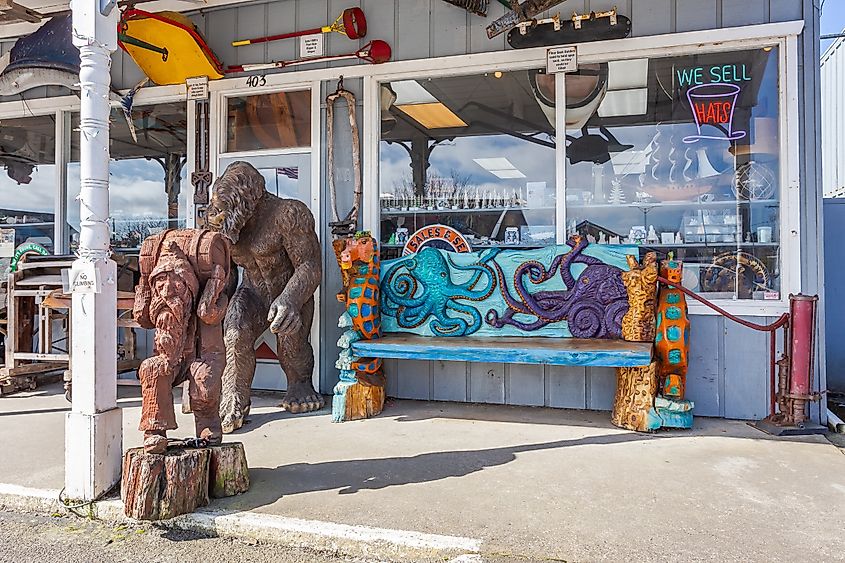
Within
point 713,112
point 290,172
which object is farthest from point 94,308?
point 713,112

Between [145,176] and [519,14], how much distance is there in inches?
142

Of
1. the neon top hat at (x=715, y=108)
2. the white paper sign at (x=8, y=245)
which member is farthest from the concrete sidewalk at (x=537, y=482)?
the white paper sign at (x=8, y=245)

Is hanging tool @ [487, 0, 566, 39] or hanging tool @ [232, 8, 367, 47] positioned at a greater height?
hanging tool @ [232, 8, 367, 47]

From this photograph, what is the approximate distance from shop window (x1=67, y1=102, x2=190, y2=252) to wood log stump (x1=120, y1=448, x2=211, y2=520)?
3.35 metres

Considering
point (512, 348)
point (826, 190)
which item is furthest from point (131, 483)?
point (826, 190)

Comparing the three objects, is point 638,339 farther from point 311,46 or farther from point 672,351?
point 311,46

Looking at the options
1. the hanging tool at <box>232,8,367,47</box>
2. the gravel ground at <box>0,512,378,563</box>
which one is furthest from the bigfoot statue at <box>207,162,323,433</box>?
the hanging tool at <box>232,8,367,47</box>

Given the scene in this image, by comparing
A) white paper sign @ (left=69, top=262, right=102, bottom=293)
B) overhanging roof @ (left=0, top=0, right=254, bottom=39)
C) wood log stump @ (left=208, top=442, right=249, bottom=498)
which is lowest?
wood log stump @ (left=208, top=442, right=249, bottom=498)

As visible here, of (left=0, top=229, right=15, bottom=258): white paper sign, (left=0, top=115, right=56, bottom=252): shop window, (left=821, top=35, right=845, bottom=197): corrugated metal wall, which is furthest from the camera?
(left=821, top=35, right=845, bottom=197): corrugated metal wall

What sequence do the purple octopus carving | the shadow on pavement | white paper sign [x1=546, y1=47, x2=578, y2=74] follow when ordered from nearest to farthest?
the shadow on pavement → the purple octopus carving → white paper sign [x1=546, y1=47, x2=578, y2=74]

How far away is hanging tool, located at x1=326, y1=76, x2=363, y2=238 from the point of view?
4719 mm

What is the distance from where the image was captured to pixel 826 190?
11.0m

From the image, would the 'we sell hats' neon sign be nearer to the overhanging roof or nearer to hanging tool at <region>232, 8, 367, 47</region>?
hanging tool at <region>232, 8, 367, 47</region>

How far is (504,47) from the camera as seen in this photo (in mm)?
4578
